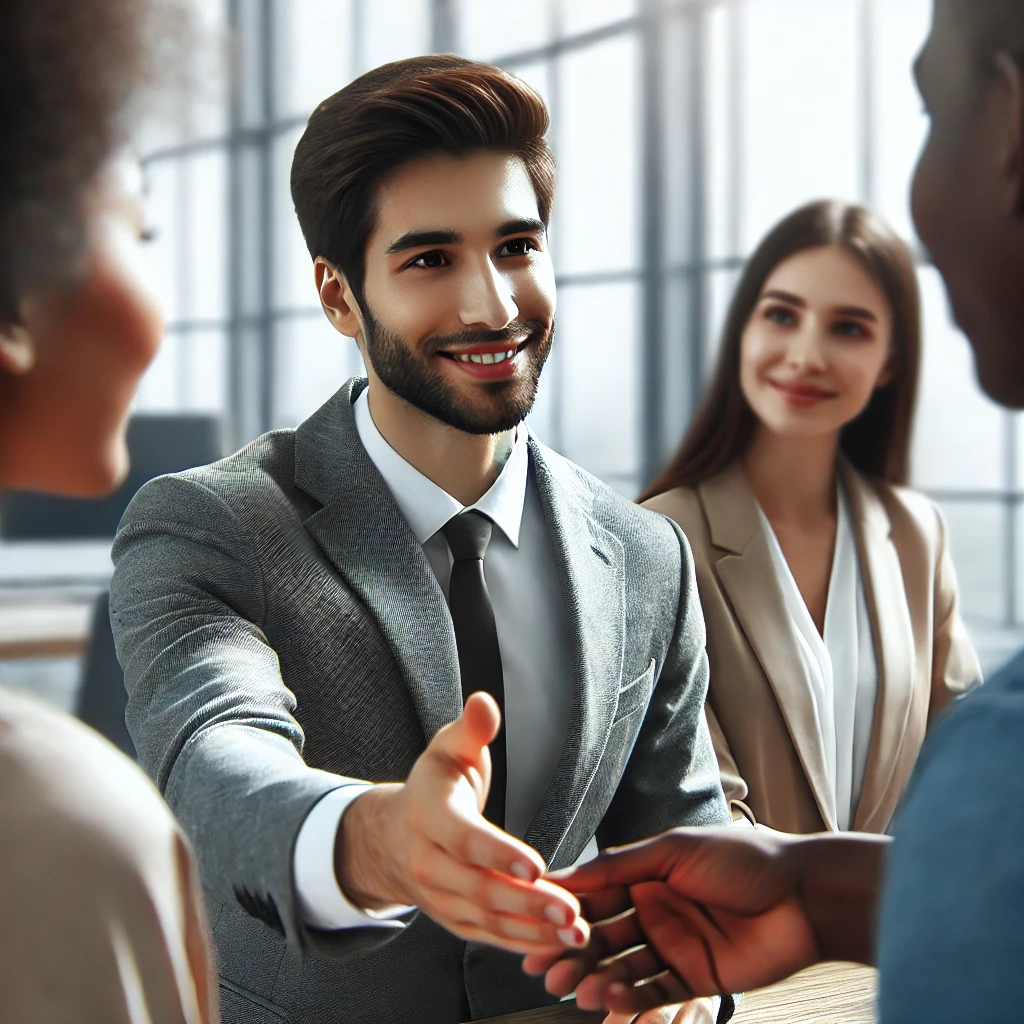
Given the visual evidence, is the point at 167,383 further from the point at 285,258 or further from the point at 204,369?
the point at 285,258

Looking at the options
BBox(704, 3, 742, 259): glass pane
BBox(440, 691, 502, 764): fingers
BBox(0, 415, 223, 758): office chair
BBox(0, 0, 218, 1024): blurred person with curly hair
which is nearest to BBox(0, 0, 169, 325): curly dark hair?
BBox(0, 0, 218, 1024): blurred person with curly hair

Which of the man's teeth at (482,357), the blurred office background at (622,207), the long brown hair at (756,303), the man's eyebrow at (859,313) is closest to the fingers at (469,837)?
the man's teeth at (482,357)

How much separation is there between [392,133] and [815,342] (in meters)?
0.89

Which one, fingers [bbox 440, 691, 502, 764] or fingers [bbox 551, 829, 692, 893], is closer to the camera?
fingers [bbox 440, 691, 502, 764]

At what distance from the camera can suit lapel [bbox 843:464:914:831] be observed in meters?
1.85

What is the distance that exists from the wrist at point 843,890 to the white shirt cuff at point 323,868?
31cm

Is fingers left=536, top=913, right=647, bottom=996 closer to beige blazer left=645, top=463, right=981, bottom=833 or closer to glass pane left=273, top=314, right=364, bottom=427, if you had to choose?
beige blazer left=645, top=463, right=981, bottom=833

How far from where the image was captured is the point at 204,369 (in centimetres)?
588

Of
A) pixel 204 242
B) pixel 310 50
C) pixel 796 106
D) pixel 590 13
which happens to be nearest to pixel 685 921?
pixel 796 106

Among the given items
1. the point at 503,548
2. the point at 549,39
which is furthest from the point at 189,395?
the point at 503,548

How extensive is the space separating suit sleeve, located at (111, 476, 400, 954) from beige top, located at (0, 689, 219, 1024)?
275 mm

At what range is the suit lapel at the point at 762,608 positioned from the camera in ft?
5.85

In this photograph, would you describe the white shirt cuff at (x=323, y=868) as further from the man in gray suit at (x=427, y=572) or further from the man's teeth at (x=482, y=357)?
the man's teeth at (x=482, y=357)

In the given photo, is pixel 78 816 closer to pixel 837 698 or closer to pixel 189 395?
pixel 837 698
